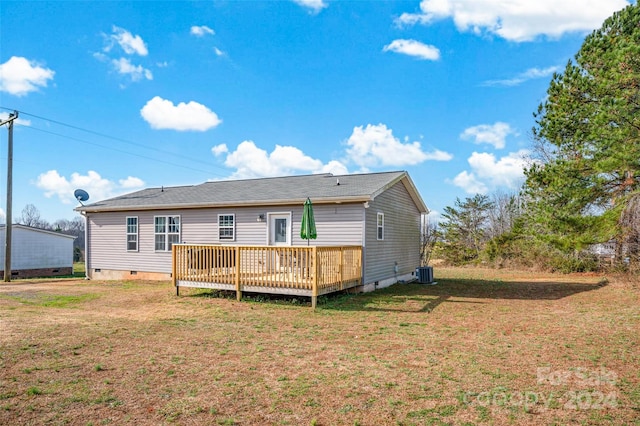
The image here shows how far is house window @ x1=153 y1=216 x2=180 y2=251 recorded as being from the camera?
14812mm

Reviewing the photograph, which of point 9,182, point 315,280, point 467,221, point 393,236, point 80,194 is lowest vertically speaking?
point 315,280

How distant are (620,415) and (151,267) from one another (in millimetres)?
14922

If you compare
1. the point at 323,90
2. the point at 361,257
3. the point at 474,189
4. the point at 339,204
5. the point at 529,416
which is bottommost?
the point at 529,416

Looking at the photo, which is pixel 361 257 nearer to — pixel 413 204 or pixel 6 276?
pixel 413 204

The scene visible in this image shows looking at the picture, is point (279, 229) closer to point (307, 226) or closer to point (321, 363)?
point (307, 226)

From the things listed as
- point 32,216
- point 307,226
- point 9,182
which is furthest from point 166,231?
point 32,216

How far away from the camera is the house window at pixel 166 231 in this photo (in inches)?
583

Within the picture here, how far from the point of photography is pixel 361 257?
11.4 meters

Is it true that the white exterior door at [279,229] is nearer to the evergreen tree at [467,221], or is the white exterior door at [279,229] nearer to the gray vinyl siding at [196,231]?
the gray vinyl siding at [196,231]

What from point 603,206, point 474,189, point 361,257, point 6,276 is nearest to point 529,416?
point 361,257

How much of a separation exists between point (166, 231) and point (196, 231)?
147 cm

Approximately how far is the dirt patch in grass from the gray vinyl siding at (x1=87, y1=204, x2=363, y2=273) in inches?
103

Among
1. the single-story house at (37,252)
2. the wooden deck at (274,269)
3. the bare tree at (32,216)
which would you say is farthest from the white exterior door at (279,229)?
the bare tree at (32,216)

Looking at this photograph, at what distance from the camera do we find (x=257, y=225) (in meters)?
13.1
